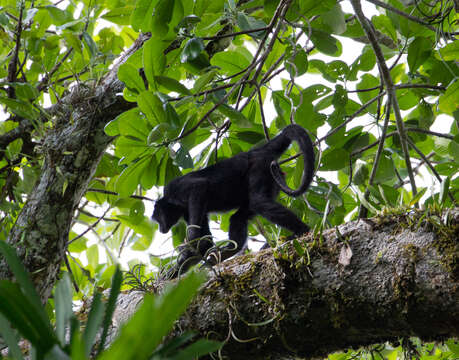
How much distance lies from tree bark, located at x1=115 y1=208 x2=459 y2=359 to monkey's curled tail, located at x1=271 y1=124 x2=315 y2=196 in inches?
30.8

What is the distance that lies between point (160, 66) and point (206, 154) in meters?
0.87

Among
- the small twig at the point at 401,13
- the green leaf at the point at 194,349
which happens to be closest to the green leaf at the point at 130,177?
the small twig at the point at 401,13

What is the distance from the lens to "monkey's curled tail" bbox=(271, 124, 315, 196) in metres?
2.72

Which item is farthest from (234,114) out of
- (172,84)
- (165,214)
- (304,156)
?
(165,214)

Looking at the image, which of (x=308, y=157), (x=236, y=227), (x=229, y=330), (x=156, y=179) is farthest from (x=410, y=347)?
(x=236, y=227)

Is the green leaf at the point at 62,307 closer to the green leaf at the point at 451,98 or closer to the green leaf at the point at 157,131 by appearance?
the green leaf at the point at 157,131

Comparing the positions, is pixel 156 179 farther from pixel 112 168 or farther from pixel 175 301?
pixel 175 301

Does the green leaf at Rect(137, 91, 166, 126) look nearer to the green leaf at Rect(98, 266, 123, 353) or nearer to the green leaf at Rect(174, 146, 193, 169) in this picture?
the green leaf at Rect(174, 146, 193, 169)

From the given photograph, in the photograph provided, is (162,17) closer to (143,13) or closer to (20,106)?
(143,13)

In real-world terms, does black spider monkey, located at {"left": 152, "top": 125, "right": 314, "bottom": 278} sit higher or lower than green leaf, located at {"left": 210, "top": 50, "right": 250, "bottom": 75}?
lower

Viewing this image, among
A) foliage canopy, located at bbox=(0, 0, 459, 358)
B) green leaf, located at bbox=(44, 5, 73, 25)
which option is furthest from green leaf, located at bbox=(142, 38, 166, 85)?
green leaf, located at bbox=(44, 5, 73, 25)

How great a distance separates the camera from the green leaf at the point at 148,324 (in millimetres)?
763

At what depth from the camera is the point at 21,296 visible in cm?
99

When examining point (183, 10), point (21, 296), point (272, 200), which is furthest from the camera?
point (272, 200)
